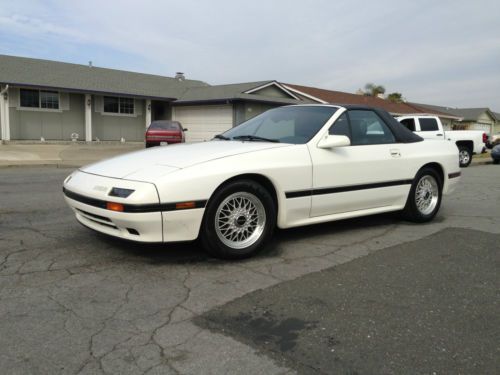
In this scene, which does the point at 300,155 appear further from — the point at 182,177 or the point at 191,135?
the point at 191,135

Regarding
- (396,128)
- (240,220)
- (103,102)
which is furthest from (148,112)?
(240,220)

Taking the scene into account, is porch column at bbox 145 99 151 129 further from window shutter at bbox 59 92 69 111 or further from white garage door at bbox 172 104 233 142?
window shutter at bbox 59 92 69 111

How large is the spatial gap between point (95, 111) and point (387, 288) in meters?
22.5

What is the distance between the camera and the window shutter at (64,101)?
22.6 meters

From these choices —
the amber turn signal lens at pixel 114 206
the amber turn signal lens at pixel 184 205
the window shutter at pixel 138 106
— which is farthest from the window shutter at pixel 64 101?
the amber turn signal lens at pixel 184 205

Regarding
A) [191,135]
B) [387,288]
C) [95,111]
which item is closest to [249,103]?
[191,135]

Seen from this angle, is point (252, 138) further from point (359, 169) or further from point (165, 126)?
point (165, 126)

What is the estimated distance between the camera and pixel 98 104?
23.8m

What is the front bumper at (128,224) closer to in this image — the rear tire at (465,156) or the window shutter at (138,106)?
the rear tire at (465,156)

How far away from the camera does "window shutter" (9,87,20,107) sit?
68.7ft

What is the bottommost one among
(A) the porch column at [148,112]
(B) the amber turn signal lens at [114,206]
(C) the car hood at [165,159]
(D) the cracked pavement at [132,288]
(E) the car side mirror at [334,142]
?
(D) the cracked pavement at [132,288]

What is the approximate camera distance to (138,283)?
353cm

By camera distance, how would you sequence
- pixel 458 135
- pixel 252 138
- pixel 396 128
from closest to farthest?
pixel 252 138, pixel 396 128, pixel 458 135

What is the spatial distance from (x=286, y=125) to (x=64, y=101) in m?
20.4
